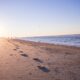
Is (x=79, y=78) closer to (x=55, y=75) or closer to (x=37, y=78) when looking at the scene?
(x=55, y=75)

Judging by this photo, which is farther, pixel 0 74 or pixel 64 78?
pixel 0 74

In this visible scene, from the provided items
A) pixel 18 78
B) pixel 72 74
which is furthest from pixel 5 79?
pixel 72 74

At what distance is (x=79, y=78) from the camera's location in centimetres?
899

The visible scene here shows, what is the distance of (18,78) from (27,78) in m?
0.46

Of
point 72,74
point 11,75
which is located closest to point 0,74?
→ point 11,75

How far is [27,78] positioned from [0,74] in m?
1.74

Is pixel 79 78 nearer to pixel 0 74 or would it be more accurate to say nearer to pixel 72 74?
pixel 72 74

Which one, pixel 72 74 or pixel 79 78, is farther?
pixel 72 74

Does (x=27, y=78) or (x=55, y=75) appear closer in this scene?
(x=27, y=78)

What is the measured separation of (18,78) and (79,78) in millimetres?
3187

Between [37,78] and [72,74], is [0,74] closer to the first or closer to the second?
[37,78]

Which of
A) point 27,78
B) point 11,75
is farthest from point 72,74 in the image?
point 11,75

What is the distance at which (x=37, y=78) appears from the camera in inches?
349

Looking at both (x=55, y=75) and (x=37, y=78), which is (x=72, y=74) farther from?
(x=37, y=78)
